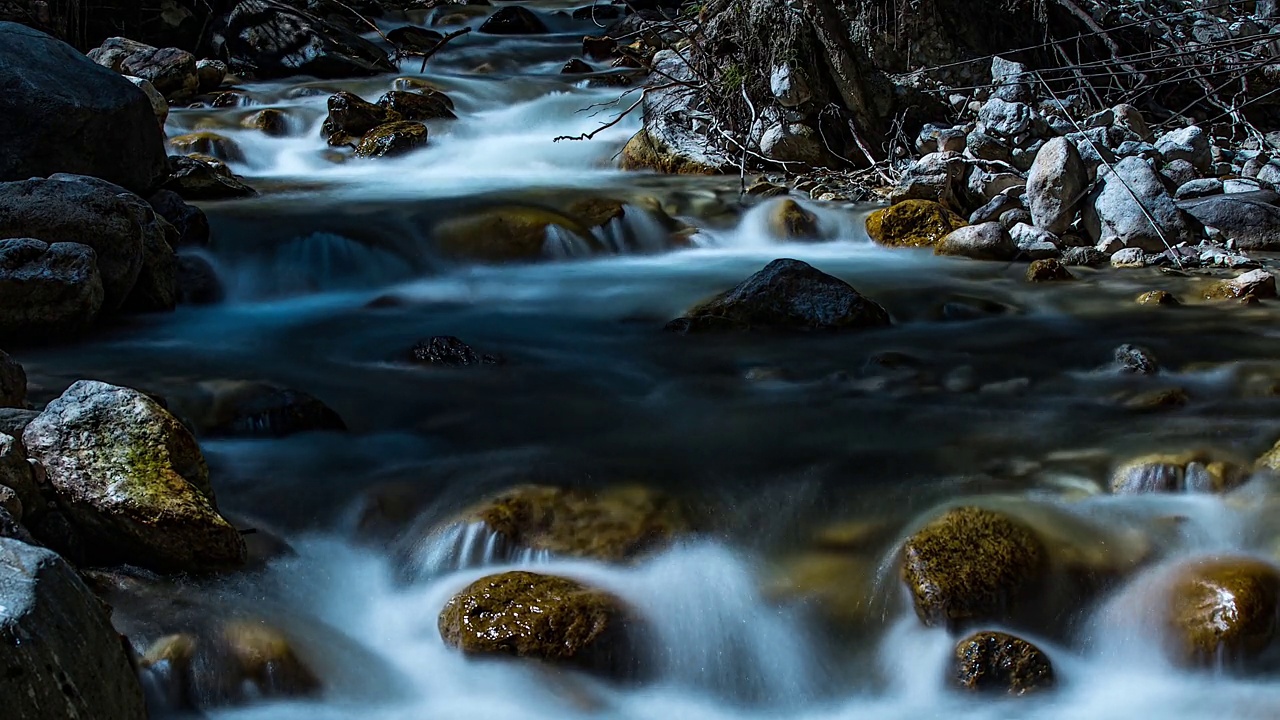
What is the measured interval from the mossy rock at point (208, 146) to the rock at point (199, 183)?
1322mm

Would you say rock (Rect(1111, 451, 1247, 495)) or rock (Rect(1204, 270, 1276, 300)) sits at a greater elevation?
rock (Rect(1204, 270, 1276, 300))

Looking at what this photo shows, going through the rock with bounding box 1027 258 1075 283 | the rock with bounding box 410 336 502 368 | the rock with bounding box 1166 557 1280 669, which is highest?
the rock with bounding box 1027 258 1075 283

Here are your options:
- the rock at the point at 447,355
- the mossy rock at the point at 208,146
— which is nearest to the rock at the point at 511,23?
the mossy rock at the point at 208,146

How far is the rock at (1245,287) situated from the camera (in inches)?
260

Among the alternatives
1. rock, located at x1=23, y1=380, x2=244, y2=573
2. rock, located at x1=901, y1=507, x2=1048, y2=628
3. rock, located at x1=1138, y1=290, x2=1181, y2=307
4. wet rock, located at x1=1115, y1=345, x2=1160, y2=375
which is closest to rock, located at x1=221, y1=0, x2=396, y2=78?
rock, located at x1=1138, y1=290, x2=1181, y2=307

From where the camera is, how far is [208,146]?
1051 centimetres

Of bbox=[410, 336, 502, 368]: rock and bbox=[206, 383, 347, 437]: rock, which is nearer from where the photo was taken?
bbox=[206, 383, 347, 437]: rock

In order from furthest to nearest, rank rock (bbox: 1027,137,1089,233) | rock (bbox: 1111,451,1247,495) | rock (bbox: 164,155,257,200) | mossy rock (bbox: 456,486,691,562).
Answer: rock (bbox: 164,155,257,200), rock (bbox: 1027,137,1089,233), rock (bbox: 1111,451,1247,495), mossy rock (bbox: 456,486,691,562)

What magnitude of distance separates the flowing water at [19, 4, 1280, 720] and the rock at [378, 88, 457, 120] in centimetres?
287

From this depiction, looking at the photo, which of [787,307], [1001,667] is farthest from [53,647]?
[787,307]

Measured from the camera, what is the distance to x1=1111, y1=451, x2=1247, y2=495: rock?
3.97 m

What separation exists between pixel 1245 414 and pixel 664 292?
3.39 meters

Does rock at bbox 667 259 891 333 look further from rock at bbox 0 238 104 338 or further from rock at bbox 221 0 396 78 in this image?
rock at bbox 221 0 396 78

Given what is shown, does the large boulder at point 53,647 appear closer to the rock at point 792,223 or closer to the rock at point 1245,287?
the rock at point 1245,287
